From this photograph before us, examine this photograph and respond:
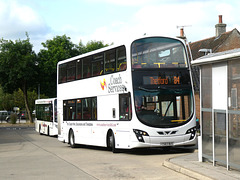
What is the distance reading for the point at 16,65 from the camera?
60.6 m

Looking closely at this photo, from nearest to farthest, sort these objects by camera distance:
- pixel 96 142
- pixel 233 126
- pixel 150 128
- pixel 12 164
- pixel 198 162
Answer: pixel 233 126
pixel 198 162
pixel 12 164
pixel 150 128
pixel 96 142

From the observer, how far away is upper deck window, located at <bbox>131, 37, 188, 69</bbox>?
17328 mm

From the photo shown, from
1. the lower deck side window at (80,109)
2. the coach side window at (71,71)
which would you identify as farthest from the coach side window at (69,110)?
the coach side window at (71,71)

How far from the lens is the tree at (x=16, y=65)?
198ft

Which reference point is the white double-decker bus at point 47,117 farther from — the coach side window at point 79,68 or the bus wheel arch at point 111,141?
the bus wheel arch at point 111,141

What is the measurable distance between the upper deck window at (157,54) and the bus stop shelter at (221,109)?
4760mm

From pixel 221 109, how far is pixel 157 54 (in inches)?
247

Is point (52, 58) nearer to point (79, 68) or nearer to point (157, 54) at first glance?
point (79, 68)

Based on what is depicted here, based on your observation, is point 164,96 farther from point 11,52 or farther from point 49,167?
point 11,52

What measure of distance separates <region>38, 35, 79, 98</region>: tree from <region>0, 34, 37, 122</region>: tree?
1.86m

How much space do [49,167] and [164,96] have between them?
525 centimetres

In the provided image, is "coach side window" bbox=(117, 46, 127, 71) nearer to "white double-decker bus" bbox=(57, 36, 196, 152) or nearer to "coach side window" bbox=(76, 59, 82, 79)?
"white double-decker bus" bbox=(57, 36, 196, 152)

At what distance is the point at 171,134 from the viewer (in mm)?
16984

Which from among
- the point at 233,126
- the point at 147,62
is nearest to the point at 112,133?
the point at 147,62
